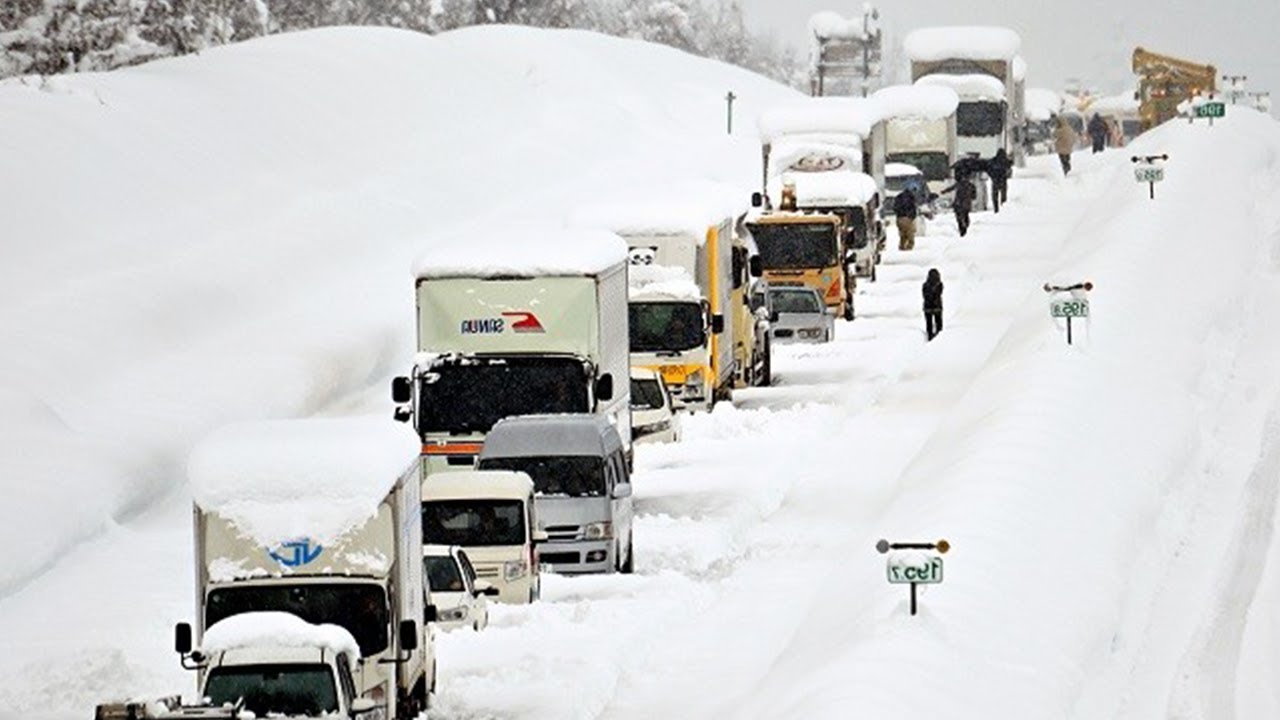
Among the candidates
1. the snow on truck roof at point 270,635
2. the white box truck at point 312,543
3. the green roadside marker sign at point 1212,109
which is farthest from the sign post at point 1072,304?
the green roadside marker sign at point 1212,109

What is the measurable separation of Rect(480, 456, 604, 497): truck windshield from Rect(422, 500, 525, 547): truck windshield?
2211 millimetres

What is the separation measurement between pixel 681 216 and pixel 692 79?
68.9m

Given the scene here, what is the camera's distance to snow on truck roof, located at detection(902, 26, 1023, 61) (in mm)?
90812

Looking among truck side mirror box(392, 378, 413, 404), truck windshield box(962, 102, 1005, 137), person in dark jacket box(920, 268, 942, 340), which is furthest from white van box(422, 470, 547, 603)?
truck windshield box(962, 102, 1005, 137)

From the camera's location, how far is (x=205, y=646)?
23.6 meters

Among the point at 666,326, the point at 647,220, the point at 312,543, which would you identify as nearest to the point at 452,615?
the point at 312,543

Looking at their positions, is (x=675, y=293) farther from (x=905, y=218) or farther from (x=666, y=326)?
(x=905, y=218)

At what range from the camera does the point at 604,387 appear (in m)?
36.5

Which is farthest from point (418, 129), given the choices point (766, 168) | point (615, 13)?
point (615, 13)

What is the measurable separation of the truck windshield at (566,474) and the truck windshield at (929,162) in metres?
50.0

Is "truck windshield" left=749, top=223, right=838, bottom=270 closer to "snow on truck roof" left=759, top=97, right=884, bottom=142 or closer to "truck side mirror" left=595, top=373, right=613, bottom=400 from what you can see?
"snow on truck roof" left=759, top=97, right=884, bottom=142

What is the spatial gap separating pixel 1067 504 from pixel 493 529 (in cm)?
634

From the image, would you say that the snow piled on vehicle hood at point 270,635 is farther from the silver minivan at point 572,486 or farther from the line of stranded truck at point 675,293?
the line of stranded truck at point 675,293

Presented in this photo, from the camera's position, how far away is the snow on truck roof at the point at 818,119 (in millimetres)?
71688
